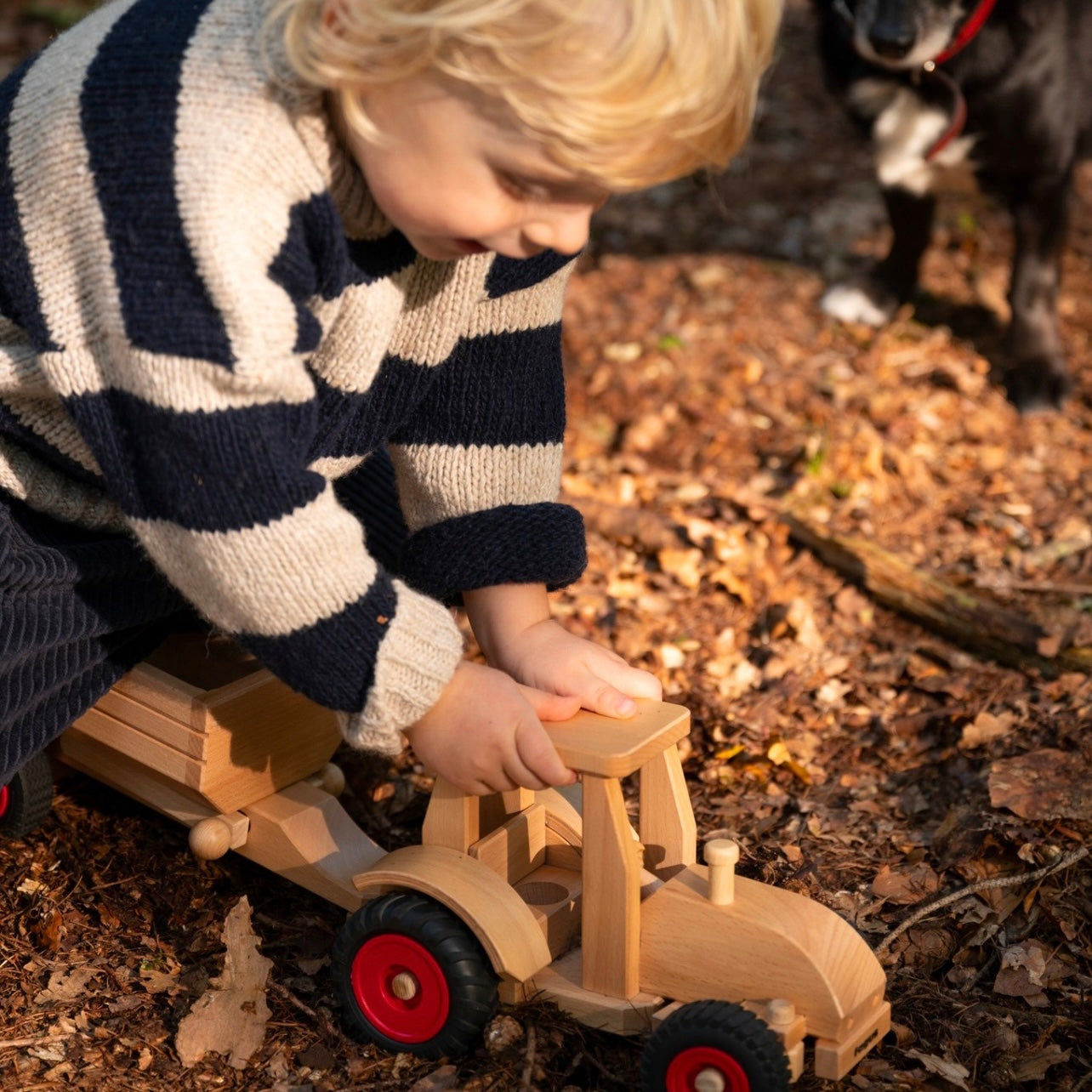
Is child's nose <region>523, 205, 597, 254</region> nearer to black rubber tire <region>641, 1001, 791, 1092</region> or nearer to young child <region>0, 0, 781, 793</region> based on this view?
young child <region>0, 0, 781, 793</region>

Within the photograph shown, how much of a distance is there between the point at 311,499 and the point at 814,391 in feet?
7.13

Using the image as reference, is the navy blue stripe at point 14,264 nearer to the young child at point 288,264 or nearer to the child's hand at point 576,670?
the young child at point 288,264

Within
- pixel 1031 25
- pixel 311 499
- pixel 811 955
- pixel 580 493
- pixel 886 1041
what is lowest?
pixel 580 493

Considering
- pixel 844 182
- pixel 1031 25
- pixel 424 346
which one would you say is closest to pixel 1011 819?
pixel 424 346

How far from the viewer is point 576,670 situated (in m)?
1.69

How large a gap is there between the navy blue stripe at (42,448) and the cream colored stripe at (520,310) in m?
0.52

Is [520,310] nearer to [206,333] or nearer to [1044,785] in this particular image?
[206,333]

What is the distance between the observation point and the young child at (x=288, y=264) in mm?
1308

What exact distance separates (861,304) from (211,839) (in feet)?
8.74

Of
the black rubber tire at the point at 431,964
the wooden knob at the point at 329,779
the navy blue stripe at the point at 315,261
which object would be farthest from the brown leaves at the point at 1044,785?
the navy blue stripe at the point at 315,261

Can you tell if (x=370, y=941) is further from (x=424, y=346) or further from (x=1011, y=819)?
(x=1011, y=819)

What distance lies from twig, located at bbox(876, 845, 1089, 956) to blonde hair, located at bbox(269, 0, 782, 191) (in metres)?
1.01

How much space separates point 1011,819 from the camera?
6.31 feet

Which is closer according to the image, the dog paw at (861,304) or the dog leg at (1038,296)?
the dog leg at (1038,296)
